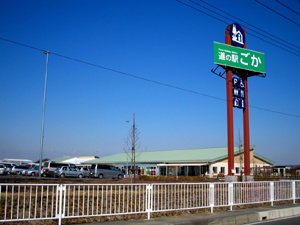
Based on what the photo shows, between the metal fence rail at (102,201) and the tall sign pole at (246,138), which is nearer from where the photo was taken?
the metal fence rail at (102,201)

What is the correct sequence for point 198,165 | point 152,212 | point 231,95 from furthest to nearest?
1. point 198,165
2. point 231,95
3. point 152,212

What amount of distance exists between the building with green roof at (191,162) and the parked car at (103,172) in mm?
4466

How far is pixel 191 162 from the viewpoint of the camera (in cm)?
5053

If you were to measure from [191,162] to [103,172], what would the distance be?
1653 cm

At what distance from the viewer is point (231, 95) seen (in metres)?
27.2

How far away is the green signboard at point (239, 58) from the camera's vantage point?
2706 centimetres

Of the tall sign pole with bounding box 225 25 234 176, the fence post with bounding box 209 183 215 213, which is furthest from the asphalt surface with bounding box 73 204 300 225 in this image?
the tall sign pole with bounding box 225 25 234 176

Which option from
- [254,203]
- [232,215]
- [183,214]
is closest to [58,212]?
[183,214]

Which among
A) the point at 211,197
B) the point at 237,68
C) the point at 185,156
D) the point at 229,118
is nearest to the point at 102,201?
the point at 211,197

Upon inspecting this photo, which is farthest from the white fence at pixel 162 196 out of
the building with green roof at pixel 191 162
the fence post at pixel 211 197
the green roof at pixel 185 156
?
the building with green roof at pixel 191 162

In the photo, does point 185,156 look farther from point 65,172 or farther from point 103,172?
point 65,172

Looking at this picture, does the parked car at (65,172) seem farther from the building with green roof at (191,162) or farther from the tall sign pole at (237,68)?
the tall sign pole at (237,68)

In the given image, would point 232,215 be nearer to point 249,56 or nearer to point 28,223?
Answer: point 28,223

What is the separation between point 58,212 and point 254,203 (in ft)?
26.5
